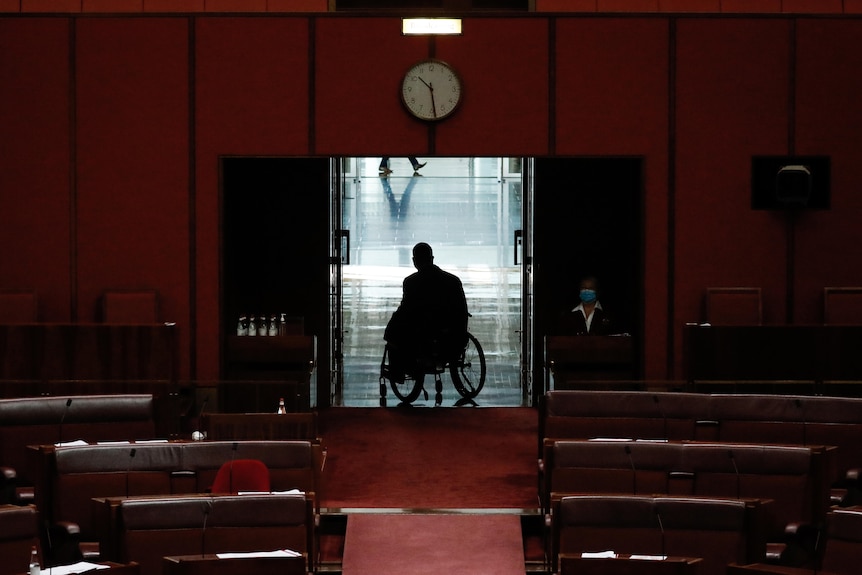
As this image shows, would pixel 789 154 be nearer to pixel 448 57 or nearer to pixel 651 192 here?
pixel 651 192

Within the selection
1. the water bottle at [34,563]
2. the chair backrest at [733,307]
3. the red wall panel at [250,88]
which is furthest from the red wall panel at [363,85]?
the water bottle at [34,563]

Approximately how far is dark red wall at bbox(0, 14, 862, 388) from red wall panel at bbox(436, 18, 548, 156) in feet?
0.06

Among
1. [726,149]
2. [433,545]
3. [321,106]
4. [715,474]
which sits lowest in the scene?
[433,545]

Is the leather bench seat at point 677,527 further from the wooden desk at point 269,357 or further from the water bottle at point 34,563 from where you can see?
the wooden desk at point 269,357

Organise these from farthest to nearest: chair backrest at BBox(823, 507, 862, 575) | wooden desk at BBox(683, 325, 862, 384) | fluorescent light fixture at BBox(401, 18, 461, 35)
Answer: fluorescent light fixture at BBox(401, 18, 461, 35) < wooden desk at BBox(683, 325, 862, 384) < chair backrest at BBox(823, 507, 862, 575)

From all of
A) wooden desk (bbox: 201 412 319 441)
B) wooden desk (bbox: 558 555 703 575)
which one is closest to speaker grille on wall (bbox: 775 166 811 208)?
wooden desk (bbox: 201 412 319 441)

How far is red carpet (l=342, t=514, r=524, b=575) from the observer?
7.50 meters

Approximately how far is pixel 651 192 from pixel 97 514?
613cm

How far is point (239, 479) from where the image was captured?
6766 mm

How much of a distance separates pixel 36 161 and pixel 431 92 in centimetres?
341

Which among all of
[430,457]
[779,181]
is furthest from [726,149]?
[430,457]

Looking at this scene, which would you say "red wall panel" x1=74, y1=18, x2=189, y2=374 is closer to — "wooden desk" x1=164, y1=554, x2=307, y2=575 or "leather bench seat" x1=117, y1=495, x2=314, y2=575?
"leather bench seat" x1=117, y1=495, x2=314, y2=575

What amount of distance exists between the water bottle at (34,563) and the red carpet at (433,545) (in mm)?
2246

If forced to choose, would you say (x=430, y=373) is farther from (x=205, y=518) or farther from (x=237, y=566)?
(x=237, y=566)
